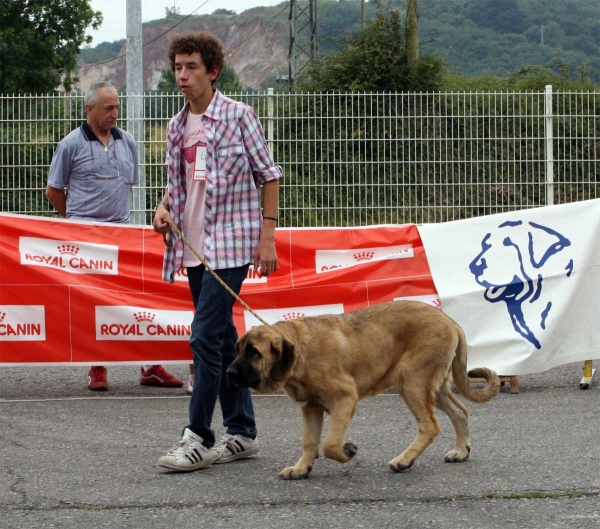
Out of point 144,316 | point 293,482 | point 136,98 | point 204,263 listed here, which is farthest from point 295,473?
point 136,98

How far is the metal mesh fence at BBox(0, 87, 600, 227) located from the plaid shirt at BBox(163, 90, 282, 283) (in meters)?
6.50

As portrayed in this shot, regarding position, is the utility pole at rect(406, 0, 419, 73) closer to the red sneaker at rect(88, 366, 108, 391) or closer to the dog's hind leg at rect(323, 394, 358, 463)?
the red sneaker at rect(88, 366, 108, 391)

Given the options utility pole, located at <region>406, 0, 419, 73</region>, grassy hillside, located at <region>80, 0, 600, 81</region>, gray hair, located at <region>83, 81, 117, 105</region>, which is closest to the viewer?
gray hair, located at <region>83, 81, 117, 105</region>

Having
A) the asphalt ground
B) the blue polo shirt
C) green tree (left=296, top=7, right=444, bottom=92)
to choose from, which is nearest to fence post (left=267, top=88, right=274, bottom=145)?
the blue polo shirt

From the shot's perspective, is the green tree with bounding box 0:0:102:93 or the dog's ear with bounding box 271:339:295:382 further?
the green tree with bounding box 0:0:102:93

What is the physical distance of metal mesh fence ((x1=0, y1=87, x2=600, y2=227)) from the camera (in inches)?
468

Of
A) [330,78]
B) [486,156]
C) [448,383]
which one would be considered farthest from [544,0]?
[448,383]

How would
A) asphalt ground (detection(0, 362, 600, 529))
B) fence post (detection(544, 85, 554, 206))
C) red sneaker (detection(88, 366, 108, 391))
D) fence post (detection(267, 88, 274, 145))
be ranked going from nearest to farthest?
asphalt ground (detection(0, 362, 600, 529))
red sneaker (detection(88, 366, 108, 391))
fence post (detection(267, 88, 274, 145))
fence post (detection(544, 85, 554, 206))

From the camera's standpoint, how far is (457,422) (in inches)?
212

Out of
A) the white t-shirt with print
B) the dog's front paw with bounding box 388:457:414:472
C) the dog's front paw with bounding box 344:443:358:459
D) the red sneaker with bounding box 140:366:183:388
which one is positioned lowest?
the red sneaker with bounding box 140:366:183:388

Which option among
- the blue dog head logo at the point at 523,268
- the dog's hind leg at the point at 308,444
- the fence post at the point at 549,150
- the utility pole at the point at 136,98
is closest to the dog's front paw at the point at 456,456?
the dog's hind leg at the point at 308,444

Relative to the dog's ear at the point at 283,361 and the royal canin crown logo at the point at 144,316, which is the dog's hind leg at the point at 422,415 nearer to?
the dog's ear at the point at 283,361

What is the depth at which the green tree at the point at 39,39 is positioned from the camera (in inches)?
1531

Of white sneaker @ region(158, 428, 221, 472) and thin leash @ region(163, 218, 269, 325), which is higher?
thin leash @ region(163, 218, 269, 325)
